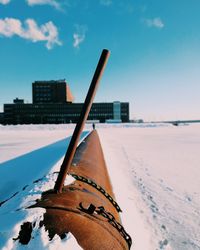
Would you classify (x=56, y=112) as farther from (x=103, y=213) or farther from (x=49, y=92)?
(x=103, y=213)

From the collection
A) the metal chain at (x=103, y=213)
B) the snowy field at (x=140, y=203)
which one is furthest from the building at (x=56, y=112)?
the metal chain at (x=103, y=213)

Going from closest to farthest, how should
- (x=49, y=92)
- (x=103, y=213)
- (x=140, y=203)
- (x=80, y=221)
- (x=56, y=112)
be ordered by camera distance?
(x=80, y=221)
(x=103, y=213)
(x=140, y=203)
(x=56, y=112)
(x=49, y=92)

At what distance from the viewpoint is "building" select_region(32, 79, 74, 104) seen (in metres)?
122

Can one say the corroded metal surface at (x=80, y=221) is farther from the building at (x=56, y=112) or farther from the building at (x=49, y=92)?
the building at (x=49, y=92)

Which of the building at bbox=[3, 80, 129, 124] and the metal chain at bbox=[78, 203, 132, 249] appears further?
the building at bbox=[3, 80, 129, 124]

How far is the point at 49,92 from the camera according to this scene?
123 m

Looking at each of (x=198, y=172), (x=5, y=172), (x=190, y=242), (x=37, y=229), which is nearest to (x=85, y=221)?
(x=37, y=229)

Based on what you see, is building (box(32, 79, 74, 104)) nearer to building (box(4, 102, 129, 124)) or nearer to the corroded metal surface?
building (box(4, 102, 129, 124))

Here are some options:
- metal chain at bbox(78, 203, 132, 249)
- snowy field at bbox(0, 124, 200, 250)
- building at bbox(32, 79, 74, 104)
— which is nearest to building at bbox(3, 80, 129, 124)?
building at bbox(32, 79, 74, 104)

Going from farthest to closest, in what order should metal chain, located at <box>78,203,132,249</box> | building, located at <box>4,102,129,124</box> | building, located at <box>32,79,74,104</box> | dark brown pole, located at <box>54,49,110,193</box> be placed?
building, located at <box>32,79,74,104</box>, building, located at <box>4,102,129,124</box>, dark brown pole, located at <box>54,49,110,193</box>, metal chain, located at <box>78,203,132,249</box>

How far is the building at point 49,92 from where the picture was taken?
122 m

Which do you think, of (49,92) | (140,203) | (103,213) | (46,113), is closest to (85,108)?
(103,213)

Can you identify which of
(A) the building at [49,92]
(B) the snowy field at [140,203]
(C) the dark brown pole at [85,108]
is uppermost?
(A) the building at [49,92]

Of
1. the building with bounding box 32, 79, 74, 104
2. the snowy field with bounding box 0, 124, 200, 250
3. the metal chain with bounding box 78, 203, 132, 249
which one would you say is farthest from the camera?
the building with bounding box 32, 79, 74, 104
